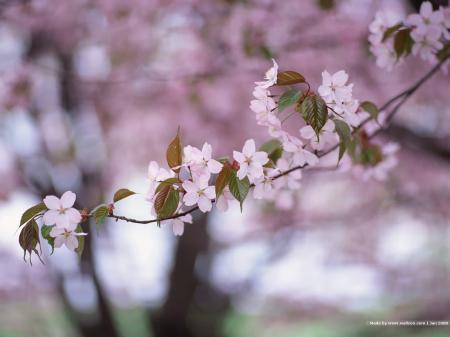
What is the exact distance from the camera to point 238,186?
94cm

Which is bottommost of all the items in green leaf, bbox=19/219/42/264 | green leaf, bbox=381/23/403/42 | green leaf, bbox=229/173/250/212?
green leaf, bbox=19/219/42/264

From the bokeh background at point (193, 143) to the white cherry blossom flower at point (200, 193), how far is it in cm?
59

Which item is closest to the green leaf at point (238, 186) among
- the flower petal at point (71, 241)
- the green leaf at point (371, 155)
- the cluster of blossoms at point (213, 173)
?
the cluster of blossoms at point (213, 173)

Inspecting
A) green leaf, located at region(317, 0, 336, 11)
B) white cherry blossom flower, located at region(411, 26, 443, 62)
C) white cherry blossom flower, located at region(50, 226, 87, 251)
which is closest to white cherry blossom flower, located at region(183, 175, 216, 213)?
white cherry blossom flower, located at region(50, 226, 87, 251)

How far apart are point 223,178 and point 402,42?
27.5 inches

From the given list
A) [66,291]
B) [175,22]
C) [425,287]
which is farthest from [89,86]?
[425,287]

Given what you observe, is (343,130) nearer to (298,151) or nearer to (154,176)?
(298,151)

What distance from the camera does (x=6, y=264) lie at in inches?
208

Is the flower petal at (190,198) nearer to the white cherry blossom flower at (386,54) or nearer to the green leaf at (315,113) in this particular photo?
the green leaf at (315,113)

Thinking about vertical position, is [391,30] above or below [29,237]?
above

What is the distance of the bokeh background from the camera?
2.54m

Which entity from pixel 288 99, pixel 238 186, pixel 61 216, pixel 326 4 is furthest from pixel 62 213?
pixel 326 4

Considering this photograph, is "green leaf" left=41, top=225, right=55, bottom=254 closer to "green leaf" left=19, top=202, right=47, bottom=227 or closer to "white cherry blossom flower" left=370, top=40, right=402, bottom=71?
"green leaf" left=19, top=202, right=47, bottom=227

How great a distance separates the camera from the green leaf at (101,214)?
0.94 m
